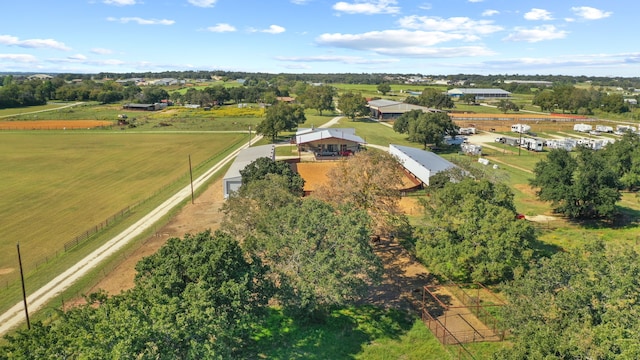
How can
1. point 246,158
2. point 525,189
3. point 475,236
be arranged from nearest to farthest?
point 475,236
point 525,189
point 246,158

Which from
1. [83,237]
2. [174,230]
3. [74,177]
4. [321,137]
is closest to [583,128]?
[321,137]

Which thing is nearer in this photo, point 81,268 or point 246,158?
point 81,268

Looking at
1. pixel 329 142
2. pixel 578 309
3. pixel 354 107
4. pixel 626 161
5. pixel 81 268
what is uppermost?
pixel 354 107

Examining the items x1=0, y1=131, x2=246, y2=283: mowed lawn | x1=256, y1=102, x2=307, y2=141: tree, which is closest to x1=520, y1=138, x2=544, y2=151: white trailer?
x1=256, y1=102, x2=307, y2=141: tree

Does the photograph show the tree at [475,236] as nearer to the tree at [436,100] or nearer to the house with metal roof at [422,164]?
the house with metal roof at [422,164]

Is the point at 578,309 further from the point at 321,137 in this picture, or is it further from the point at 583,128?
the point at 583,128

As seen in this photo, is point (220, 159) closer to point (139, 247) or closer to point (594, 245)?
point (139, 247)

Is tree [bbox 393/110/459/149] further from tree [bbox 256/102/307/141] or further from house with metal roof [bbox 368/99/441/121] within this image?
house with metal roof [bbox 368/99/441/121]
